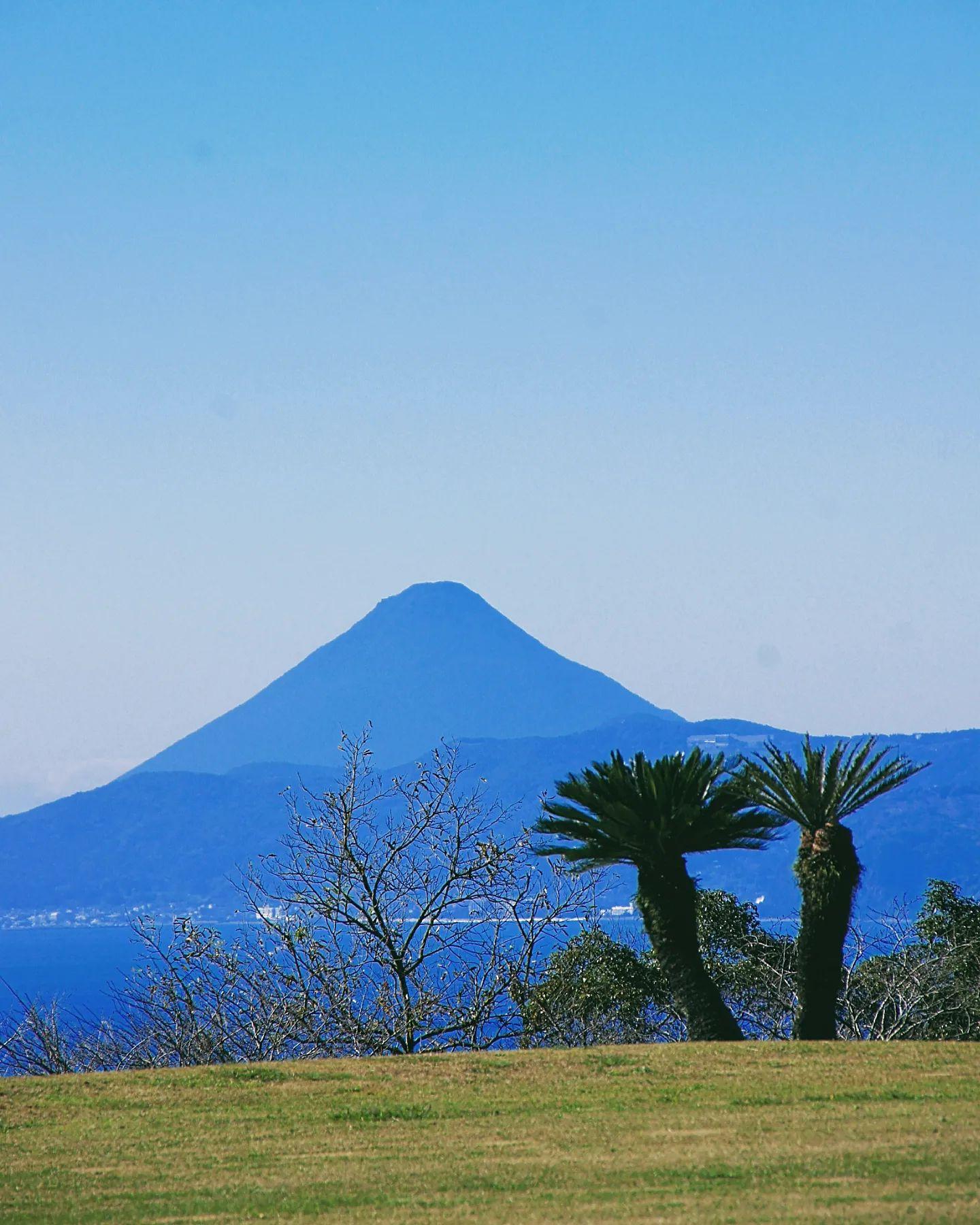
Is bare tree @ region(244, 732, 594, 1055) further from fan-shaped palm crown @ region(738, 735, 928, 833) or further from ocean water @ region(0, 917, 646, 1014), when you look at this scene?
ocean water @ region(0, 917, 646, 1014)

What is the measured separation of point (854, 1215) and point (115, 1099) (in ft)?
26.2

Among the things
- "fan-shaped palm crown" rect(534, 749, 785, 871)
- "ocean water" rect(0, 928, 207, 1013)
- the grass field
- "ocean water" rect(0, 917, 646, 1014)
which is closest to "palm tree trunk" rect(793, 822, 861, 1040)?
"fan-shaped palm crown" rect(534, 749, 785, 871)

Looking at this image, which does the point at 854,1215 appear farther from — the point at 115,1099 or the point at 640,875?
the point at 640,875

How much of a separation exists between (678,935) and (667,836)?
1.31m

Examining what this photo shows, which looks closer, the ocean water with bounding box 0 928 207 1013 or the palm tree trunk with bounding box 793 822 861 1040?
the palm tree trunk with bounding box 793 822 861 1040

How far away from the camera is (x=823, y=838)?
18.8m

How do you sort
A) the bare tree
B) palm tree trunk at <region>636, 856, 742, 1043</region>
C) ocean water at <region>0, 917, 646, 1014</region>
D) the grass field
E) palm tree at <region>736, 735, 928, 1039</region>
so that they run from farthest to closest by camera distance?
ocean water at <region>0, 917, 646, 1014</region>
the bare tree
palm tree trunk at <region>636, 856, 742, 1043</region>
palm tree at <region>736, 735, 928, 1039</region>
the grass field

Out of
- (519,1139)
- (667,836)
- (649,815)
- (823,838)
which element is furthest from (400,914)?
(519,1139)

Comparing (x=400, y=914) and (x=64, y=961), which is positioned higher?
(x=400, y=914)

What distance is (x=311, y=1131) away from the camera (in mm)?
12680

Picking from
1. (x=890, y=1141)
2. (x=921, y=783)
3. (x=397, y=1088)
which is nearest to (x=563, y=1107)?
(x=397, y=1088)

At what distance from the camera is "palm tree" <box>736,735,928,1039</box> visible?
18.7 meters

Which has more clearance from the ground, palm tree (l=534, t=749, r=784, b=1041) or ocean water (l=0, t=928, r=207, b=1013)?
palm tree (l=534, t=749, r=784, b=1041)

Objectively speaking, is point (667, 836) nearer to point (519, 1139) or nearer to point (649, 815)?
point (649, 815)
